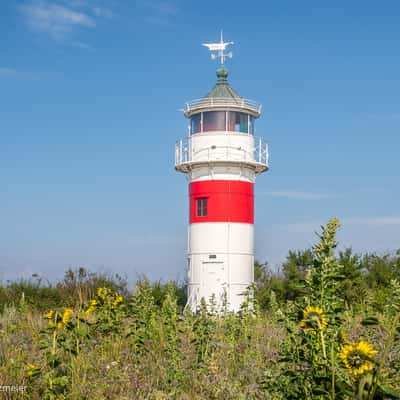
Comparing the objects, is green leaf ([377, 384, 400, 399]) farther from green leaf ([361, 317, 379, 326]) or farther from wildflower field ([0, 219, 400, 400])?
green leaf ([361, 317, 379, 326])

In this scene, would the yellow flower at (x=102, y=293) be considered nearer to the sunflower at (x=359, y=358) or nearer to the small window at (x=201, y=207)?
the sunflower at (x=359, y=358)

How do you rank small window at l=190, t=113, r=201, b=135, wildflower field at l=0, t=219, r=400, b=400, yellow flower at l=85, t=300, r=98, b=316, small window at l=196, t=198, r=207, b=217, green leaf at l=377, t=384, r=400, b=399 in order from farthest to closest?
small window at l=190, t=113, r=201, b=135 < small window at l=196, t=198, r=207, b=217 < yellow flower at l=85, t=300, r=98, b=316 < wildflower field at l=0, t=219, r=400, b=400 < green leaf at l=377, t=384, r=400, b=399

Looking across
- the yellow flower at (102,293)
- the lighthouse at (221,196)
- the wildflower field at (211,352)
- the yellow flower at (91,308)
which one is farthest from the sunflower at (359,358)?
the lighthouse at (221,196)

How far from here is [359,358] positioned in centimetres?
304

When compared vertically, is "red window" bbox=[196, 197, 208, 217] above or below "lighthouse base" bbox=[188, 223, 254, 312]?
above

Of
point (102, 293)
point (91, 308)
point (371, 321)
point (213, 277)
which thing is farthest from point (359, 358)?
point (213, 277)

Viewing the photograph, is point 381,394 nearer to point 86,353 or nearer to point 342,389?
point 342,389

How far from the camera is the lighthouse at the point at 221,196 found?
20531mm

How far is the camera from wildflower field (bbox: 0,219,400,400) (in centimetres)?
388

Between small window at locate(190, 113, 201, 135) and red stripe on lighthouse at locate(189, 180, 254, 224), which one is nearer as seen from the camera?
red stripe on lighthouse at locate(189, 180, 254, 224)

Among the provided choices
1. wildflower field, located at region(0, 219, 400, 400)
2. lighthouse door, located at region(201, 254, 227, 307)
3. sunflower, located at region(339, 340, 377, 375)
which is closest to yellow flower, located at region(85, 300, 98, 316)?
wildflower field, located at region(0, 219, 400, 400)

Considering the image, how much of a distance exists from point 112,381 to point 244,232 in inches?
557

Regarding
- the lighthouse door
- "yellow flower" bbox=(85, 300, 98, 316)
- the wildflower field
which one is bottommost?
the wildflower field

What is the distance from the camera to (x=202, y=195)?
21016mm
